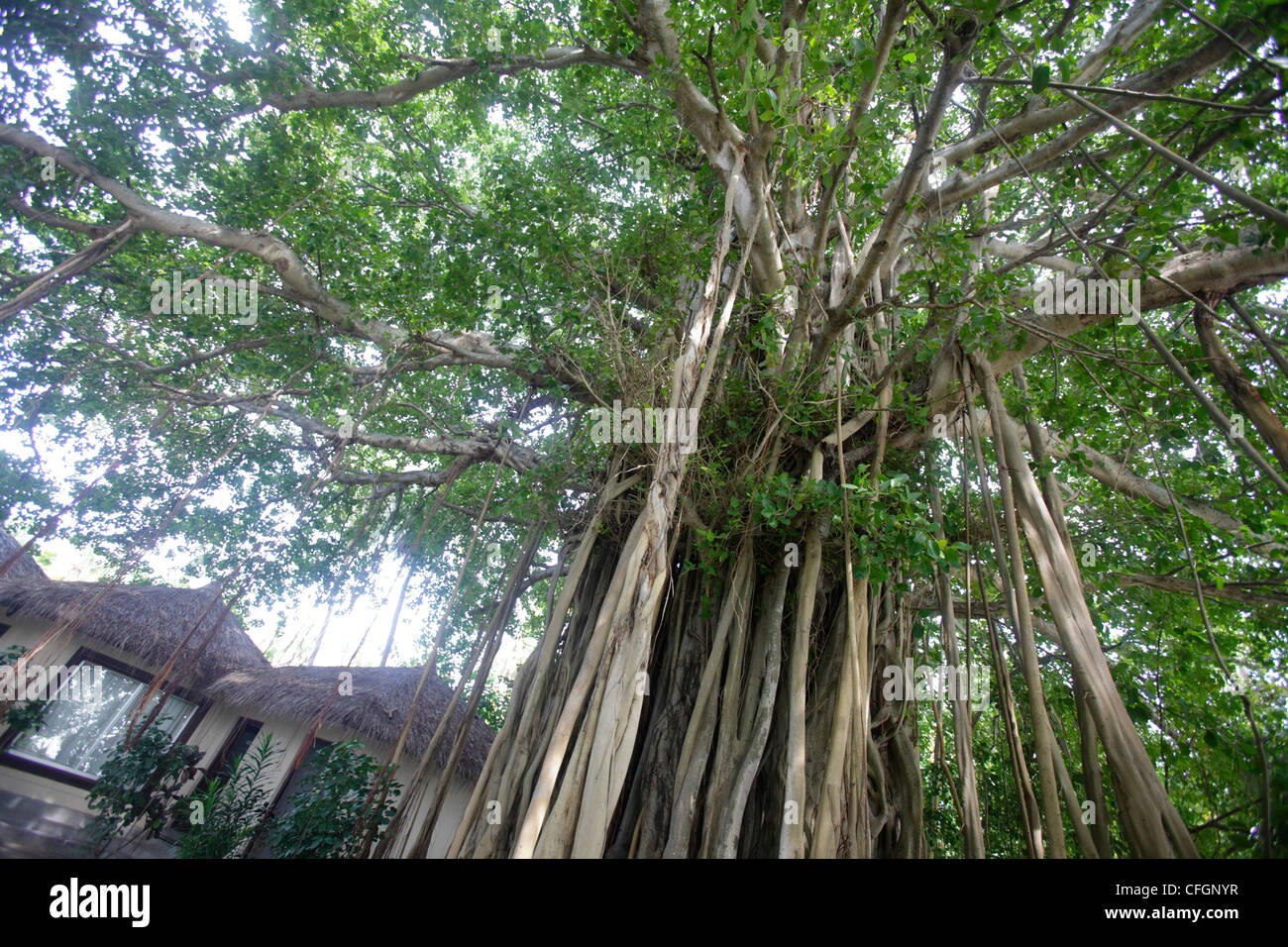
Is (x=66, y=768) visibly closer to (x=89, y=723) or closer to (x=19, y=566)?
(x=89, y=723)

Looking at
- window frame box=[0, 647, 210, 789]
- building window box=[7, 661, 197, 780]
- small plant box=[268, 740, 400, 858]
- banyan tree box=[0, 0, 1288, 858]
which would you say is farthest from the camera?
building window box=[7, 661, 197, 780]

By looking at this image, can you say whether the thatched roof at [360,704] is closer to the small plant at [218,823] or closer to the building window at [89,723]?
the building window at [89,723]

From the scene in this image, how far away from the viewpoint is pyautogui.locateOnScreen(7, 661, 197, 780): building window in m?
5.38

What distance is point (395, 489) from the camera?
4.45 metres

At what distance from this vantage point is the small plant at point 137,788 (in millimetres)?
3973

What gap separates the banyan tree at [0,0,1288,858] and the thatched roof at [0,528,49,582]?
1.57 meters

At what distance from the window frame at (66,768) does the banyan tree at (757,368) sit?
1544 mm

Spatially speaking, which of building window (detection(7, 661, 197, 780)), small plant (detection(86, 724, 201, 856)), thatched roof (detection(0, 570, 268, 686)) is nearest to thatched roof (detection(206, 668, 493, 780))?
thatched roof (detection(0, 570, 268, 686))

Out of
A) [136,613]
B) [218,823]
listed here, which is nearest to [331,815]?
[218,823]

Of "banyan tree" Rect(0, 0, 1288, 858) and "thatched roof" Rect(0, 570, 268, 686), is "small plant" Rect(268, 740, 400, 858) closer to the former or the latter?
"banyan tree" Rect(0, 0, 1288, 858)

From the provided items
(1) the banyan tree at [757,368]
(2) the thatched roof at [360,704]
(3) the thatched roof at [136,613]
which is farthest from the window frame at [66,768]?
(1) the banyan tree at [757,368]

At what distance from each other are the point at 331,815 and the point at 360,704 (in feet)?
7.53
